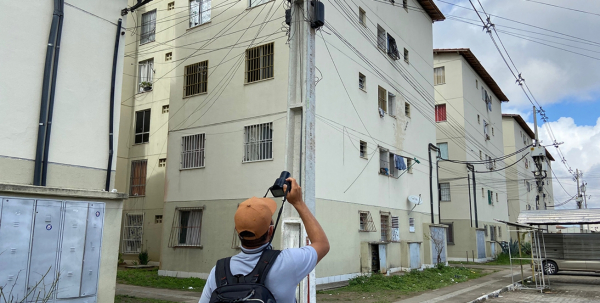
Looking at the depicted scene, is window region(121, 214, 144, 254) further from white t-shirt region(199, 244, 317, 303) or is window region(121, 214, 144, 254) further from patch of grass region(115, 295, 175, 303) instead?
white t-shirt region(199, 244, 317, 303)

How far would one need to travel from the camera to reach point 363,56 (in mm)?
18844

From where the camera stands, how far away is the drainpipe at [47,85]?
801cm

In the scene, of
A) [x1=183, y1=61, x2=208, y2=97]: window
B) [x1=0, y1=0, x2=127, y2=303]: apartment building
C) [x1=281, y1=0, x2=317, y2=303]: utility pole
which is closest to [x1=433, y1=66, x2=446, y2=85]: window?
[x1=183, y1=61, x2=208, y2=97]: window

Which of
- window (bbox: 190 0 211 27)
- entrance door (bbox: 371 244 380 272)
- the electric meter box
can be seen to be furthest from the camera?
window (bbox: 190 0 211 27)

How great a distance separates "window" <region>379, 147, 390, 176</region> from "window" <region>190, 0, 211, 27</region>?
9078 millimetres

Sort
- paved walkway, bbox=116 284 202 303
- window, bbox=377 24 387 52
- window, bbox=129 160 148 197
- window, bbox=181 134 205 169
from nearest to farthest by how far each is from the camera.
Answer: paved walkway, bbox=116 284 202 303 → window, bbox=181 134 205 169 → window, bbox=377 24 387 52 → window, bbox=129 160 148 197

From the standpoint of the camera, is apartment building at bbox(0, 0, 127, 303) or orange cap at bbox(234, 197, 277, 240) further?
apartment building at bbox(0, 0, 127, 303)

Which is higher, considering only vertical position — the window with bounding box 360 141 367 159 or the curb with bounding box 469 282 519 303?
the window with bounding box 360 141 367 159

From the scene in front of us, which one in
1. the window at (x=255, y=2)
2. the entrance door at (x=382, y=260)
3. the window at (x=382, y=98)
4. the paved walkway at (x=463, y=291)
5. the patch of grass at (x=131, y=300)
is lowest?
the paved walkway at (x=463, y=291)

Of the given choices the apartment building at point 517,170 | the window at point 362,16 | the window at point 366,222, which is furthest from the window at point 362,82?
the apartment building at point 517,170

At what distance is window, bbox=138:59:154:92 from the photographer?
22725mm

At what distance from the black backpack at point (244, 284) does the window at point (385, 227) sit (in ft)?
56.1

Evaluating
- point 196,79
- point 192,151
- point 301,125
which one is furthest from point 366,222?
point 301,125

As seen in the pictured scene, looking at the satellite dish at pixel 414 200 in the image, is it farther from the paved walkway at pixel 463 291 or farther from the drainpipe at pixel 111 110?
the drainpipe at pixel 111 110
